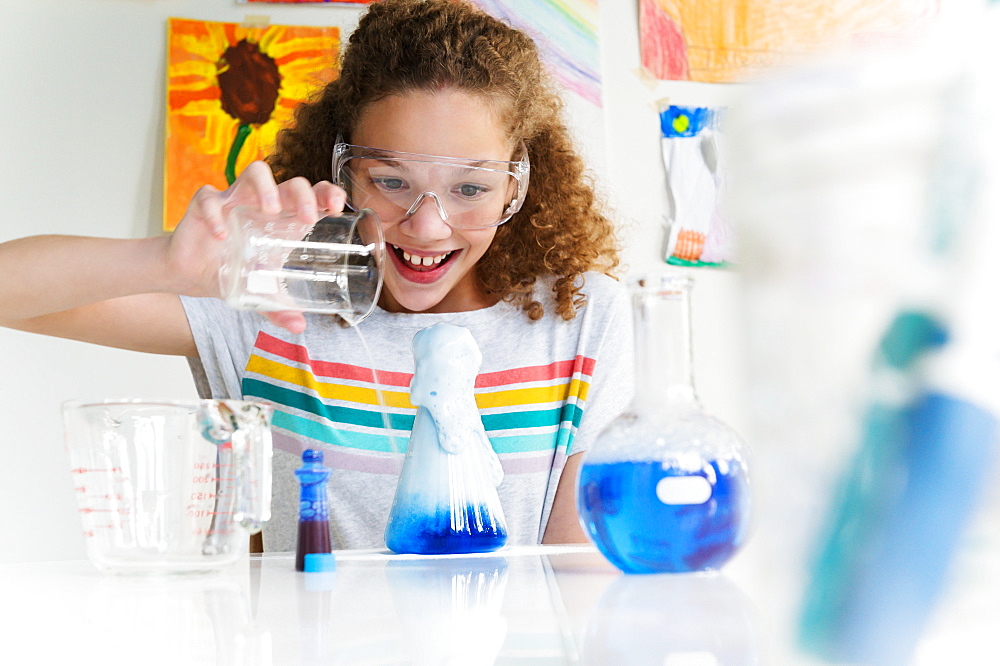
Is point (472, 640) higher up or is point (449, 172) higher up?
point (449, 172)

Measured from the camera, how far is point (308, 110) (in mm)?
1563

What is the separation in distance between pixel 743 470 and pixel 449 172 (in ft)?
2.36

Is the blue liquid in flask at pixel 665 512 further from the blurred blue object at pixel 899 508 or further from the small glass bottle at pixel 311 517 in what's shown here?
the blurred blue object at pixel 899 508

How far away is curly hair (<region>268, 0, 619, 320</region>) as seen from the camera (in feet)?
4.43

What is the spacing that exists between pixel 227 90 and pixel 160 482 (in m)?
1.69

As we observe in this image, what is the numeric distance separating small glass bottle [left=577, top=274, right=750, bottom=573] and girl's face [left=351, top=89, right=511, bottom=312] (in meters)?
0.66

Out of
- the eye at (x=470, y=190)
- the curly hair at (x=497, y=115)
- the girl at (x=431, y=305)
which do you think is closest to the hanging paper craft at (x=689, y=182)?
the curly hair at (x=497, y=115)

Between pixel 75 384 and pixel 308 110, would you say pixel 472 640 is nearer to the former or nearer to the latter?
pixel 308 110

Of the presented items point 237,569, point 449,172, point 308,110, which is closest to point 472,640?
point 237,569

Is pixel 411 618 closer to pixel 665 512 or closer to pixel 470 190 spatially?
pixel 665 512

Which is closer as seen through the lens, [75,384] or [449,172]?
[449,172]

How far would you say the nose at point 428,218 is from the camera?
3.95 feet

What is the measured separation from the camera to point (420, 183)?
1.20 metres

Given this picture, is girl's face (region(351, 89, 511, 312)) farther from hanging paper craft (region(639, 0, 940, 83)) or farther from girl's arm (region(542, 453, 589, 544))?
hanging paper craft (region(639, 0, 940, 83))
